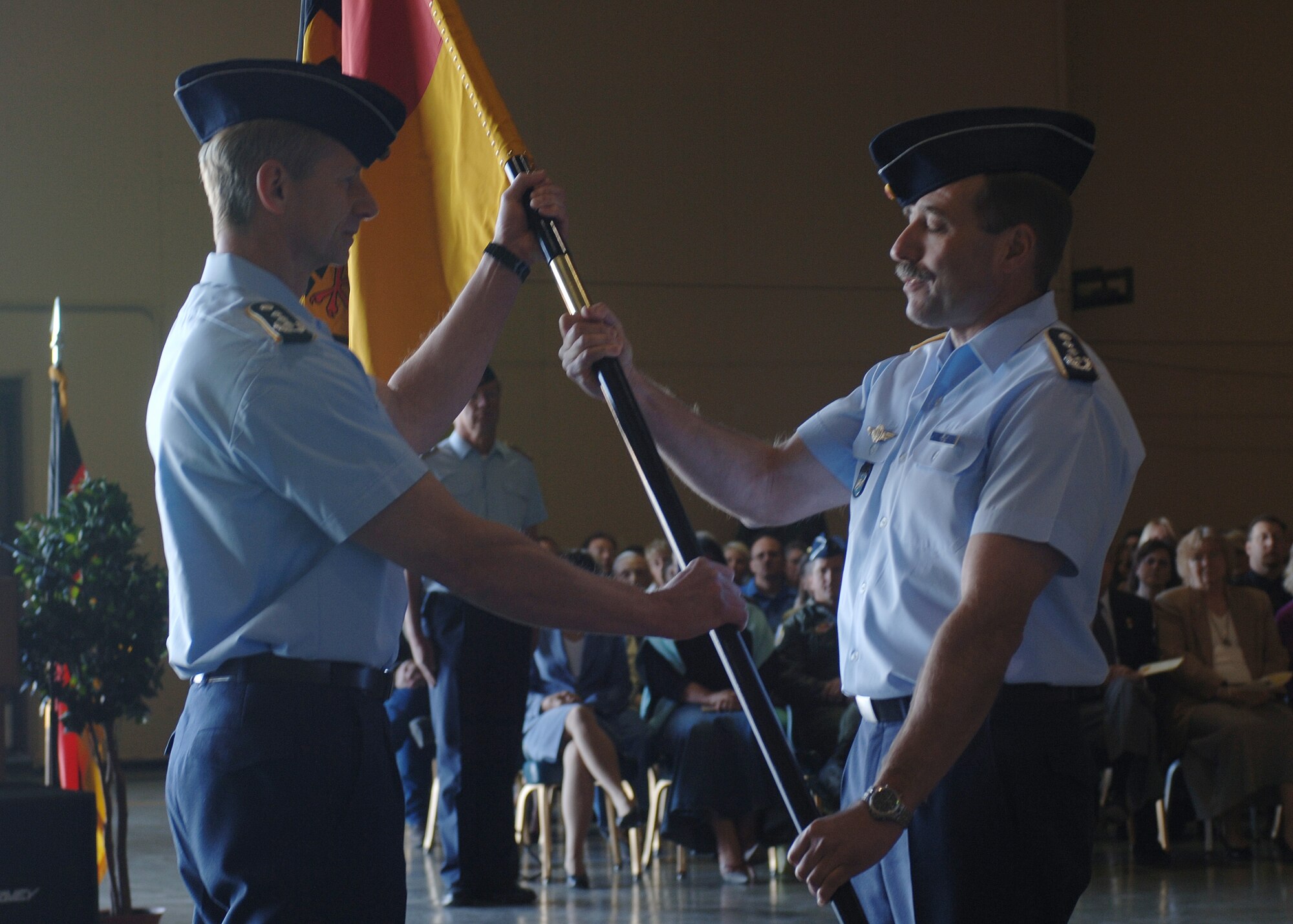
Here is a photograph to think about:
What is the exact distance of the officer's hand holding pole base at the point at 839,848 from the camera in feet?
5.28

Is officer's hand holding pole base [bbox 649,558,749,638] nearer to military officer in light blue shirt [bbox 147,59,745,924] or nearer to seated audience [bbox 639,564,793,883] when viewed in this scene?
military officer in light blue shirt [bbox 147,59,745,924]

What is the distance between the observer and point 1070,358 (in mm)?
1786

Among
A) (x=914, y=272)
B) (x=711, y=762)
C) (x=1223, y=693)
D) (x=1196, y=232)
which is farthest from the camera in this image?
(x=1196, y=232)

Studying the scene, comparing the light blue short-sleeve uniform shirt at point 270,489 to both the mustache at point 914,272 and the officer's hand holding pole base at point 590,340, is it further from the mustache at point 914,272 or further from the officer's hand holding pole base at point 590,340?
the mustache at point 914,272

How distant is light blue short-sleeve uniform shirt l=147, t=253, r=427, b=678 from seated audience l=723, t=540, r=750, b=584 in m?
5.50

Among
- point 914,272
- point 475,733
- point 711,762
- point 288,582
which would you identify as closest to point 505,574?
point 288,582

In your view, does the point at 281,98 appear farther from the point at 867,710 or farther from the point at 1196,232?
the point at 1196,232

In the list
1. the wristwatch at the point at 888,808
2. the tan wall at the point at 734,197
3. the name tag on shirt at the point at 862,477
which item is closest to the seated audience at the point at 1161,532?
the tan wall at the point at 734,197

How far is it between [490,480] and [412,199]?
2.68 metres

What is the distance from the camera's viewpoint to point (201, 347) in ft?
5.45

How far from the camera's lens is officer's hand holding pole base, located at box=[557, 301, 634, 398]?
2.15m

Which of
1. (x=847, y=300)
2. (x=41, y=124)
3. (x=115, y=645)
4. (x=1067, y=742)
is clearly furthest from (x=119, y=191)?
(x=1067, y=742)

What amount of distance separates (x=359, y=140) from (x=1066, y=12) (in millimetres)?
11106

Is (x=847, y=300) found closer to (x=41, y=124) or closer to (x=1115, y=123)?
(x=1115, y=123)
